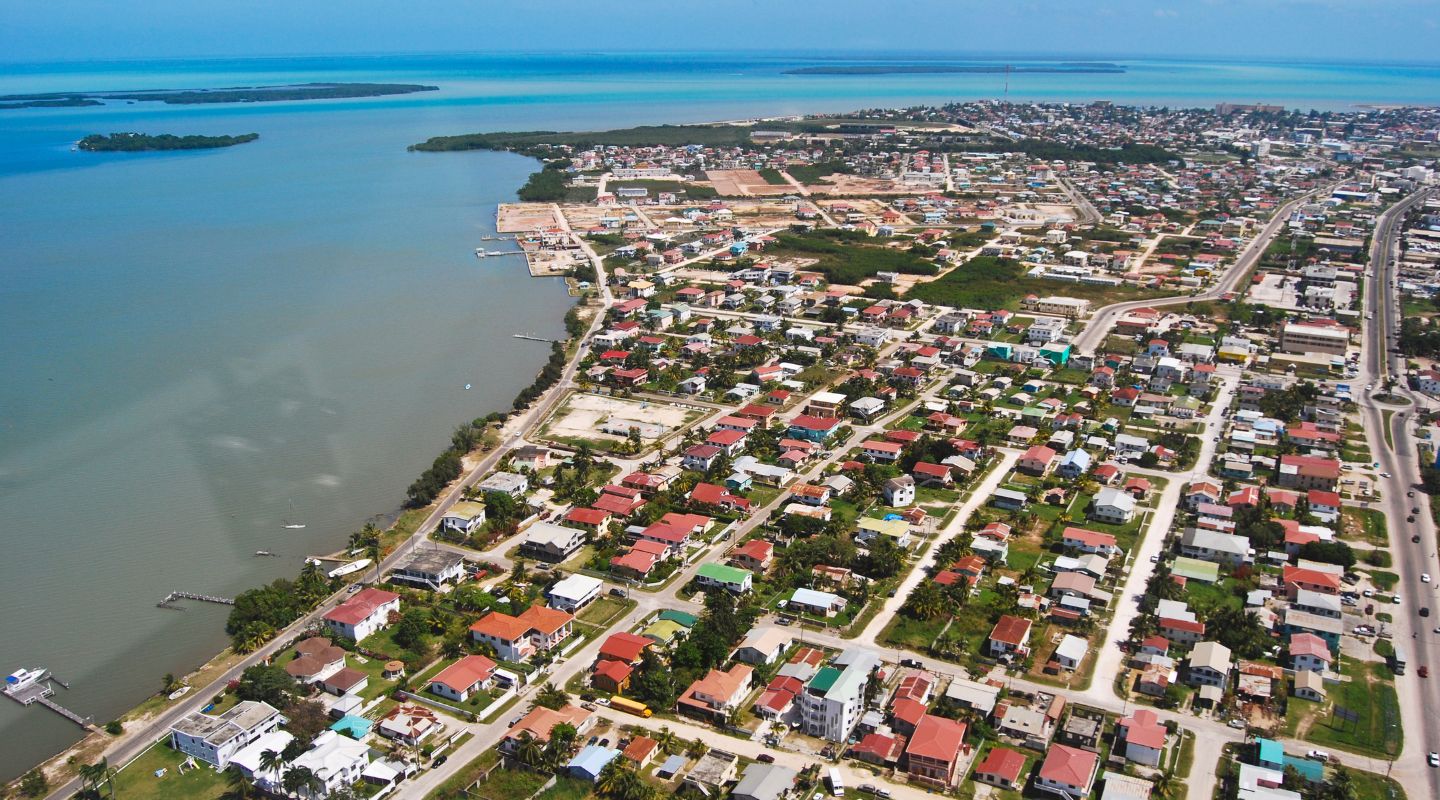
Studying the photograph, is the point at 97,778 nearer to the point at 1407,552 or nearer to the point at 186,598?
the point at 186,598

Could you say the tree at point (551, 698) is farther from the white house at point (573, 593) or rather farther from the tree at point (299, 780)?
the tree at point (299, 780)

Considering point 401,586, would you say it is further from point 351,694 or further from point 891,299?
point 891,299

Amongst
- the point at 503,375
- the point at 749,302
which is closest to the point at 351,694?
the point at 503,375

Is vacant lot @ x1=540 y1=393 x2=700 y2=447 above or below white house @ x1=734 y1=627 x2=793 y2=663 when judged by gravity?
below

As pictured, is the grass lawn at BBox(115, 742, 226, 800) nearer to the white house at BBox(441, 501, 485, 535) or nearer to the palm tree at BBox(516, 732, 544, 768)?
the palm tree at BBox(516, 732, 544, 768)

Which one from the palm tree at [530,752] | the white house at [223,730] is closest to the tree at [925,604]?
the palm tree at [530,752]

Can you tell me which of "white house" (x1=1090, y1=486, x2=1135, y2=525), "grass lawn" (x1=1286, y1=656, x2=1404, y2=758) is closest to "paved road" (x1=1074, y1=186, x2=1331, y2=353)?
"white house" (x1=1090, y1=486, x2=1135, y2=525)

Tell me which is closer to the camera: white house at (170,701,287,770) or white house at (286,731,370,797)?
white house at (286,731,370,797)

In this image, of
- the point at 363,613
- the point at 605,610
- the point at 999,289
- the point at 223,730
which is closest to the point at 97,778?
the point at 223,730

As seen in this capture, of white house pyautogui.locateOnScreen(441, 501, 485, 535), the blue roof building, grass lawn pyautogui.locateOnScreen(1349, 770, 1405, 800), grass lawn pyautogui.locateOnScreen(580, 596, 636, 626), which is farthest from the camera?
white house pyautogui.locateOnScreen(441, 501, 485, 535)
